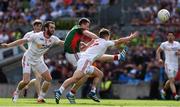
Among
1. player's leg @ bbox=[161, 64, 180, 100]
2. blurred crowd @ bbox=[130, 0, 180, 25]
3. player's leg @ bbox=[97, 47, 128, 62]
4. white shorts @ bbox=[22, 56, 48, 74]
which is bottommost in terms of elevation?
player's leg @ bbox=[161, 64, 180, 100]

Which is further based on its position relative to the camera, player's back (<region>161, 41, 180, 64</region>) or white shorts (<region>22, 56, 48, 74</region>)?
player's back (<region>161, 41, 180, 64</region>)

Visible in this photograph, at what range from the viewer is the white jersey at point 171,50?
32188mm

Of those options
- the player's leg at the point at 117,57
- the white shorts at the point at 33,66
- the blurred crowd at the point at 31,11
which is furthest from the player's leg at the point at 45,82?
the blurred crowd at the point at 31,11

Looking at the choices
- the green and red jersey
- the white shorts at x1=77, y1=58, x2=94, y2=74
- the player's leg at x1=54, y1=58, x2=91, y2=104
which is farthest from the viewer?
the green and red jersey

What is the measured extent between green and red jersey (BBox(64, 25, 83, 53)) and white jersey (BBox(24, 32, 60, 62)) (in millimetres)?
443

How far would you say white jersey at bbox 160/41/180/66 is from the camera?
32.2m

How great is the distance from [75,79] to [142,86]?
12.8 metres

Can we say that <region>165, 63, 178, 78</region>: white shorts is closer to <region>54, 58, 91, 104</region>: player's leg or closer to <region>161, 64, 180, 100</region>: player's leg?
<region>161, 64, 180, 100</region>: player's leg

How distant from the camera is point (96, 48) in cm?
2605

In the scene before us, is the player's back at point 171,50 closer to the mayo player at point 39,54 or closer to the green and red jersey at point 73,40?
the green and red jersey at point 73,40

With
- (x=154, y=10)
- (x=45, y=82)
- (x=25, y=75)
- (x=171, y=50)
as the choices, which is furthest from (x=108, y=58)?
(x=154, y=10)

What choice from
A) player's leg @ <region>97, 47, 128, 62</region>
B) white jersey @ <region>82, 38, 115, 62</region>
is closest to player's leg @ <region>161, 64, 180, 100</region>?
player's leg @ <region>97, 47, 128, 62</region>

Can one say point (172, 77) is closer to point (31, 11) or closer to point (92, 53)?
point (92, 53)

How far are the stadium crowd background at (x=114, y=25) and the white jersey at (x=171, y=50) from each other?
5.28 metres
